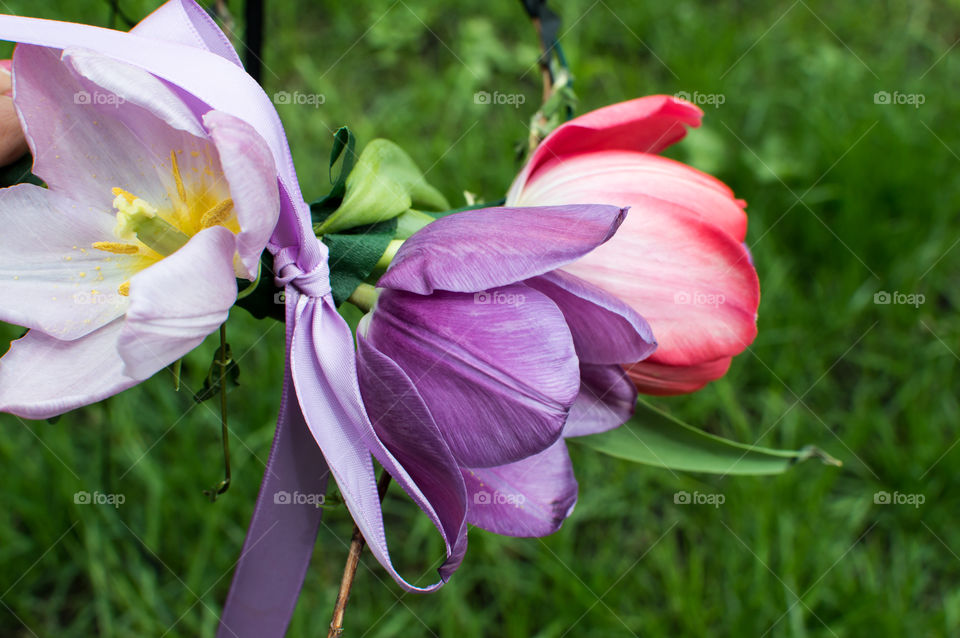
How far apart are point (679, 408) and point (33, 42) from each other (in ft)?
3.96

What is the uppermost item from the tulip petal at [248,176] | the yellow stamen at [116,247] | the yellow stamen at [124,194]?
the tulip petal at [248,176]

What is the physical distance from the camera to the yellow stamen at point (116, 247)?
15.2 inches

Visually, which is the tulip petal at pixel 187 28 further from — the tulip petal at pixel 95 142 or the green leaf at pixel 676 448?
the green leaf at pixel 676 448

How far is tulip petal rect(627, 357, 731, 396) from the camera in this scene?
431mm

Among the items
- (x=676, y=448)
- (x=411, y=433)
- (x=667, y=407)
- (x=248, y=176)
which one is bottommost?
(x=667, y=407)

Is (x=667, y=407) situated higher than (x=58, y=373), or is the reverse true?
(x=58, y=373)

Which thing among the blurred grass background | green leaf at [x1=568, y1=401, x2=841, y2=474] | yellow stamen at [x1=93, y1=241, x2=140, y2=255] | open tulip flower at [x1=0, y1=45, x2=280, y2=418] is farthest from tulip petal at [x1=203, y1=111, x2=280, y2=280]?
the blurred grass background

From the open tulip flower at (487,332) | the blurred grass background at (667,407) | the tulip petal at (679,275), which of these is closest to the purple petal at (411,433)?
the open tulip flower at (487,332)

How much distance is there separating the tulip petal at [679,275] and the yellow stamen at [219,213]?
6.4 inches

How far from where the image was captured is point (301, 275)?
1.16ft

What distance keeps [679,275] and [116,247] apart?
0.87 ft

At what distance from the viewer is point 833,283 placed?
1537 millimetres

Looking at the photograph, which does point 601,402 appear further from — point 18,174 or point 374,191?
point 18,174

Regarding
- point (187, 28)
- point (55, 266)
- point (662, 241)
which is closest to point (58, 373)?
point (55, 266)
